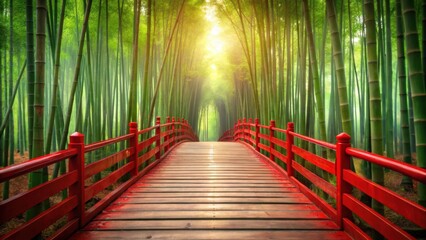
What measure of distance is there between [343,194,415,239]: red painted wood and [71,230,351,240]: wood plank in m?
0.27

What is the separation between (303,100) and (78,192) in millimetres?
4275

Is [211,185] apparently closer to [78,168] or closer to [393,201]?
[78,168]

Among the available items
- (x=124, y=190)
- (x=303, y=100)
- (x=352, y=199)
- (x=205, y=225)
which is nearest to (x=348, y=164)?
(x=352, y=199)

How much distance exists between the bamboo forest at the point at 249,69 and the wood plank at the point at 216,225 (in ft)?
1.75

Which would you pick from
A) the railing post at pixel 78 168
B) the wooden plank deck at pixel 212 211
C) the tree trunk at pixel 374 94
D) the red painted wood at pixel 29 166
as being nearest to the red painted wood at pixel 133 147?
the wooden plank deck at pixel 212 211

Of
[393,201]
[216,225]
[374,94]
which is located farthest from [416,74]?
[216,225]

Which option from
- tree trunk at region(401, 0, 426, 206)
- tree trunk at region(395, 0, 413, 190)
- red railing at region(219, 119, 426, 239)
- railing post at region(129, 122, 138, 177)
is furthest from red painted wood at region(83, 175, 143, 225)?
tree trunk at region(395, 0, 413, 190)

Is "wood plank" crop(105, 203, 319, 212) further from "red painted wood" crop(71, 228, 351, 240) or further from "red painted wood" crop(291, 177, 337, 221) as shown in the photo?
"red painted wood" crop(71, 228, 351, 240)

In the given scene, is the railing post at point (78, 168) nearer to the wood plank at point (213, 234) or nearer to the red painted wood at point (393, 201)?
the wood plank at point (213, 234)

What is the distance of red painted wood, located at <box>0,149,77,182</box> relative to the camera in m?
1.57

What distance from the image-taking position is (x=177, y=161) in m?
6.11

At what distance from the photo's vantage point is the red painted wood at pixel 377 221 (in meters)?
1.63

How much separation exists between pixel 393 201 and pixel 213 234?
1.27 m

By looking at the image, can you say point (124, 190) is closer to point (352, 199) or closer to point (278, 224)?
point (278, 224)
